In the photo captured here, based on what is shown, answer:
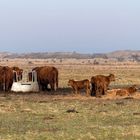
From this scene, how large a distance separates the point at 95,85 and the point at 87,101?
11.2ft

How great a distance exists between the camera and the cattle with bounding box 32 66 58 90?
124ft

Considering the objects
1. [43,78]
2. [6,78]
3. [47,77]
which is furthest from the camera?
[43,78]

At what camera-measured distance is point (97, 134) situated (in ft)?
55.4

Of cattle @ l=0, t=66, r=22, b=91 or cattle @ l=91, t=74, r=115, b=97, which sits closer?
cattle @ l=91, t=74, r=115, b=97

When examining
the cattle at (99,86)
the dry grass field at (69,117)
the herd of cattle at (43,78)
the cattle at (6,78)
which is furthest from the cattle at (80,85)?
the cattle at (6,78)

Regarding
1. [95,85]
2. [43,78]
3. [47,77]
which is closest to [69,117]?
[95,85]

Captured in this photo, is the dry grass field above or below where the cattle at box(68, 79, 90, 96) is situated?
below

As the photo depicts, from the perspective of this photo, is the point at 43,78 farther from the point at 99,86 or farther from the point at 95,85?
→ the point at 99,86

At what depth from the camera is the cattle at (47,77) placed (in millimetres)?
37656

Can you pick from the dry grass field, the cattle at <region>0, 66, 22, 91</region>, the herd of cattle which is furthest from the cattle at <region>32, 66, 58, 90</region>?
the dry grass field

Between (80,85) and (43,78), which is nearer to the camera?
(80,85)

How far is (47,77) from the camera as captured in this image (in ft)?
125

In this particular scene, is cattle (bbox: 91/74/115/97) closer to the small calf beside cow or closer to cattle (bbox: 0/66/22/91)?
the small calf beside cow

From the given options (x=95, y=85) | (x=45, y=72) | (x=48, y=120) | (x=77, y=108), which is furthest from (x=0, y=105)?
(x=45, y=72)
